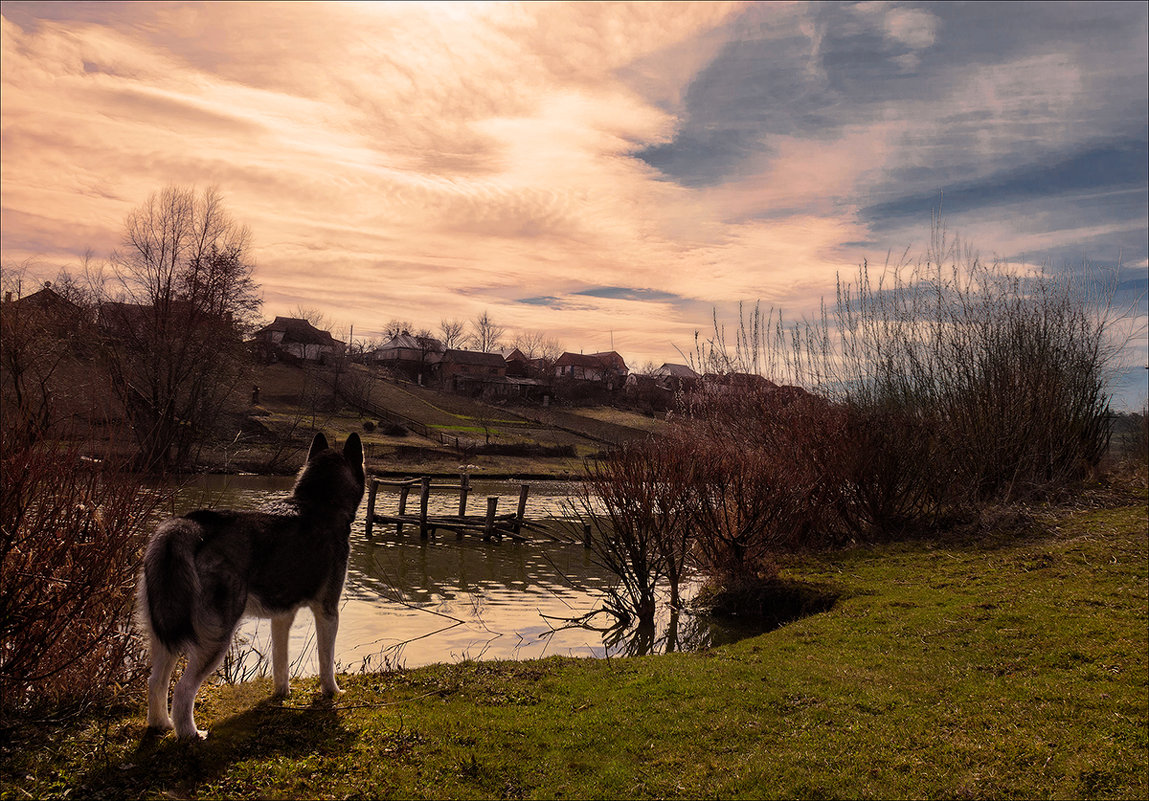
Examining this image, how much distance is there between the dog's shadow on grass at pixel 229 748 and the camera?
461 centimetres

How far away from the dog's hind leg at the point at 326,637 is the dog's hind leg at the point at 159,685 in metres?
1.29

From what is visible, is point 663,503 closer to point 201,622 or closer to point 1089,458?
point 201,622

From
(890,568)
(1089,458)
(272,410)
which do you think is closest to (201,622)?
(890,568)

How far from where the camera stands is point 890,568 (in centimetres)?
1565

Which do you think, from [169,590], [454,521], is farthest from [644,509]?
[454,521]

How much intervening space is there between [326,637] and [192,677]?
1.49 m

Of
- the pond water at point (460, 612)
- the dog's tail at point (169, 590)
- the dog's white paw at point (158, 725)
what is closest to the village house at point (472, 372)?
the pond water at point (460, 612)

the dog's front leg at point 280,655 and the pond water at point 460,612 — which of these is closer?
the dog's front leg at point 280,655

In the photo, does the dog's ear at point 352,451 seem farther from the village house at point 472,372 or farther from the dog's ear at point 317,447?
the village house at point 472,372

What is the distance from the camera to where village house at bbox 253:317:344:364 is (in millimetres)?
85062

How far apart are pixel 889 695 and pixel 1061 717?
1.66 m

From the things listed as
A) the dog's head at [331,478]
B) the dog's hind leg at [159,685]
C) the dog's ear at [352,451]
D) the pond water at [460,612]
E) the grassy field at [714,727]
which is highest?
the dog's ear at [352,451]

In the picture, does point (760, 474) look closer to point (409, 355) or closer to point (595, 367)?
point (409, 355)

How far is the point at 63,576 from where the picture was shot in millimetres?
6117
